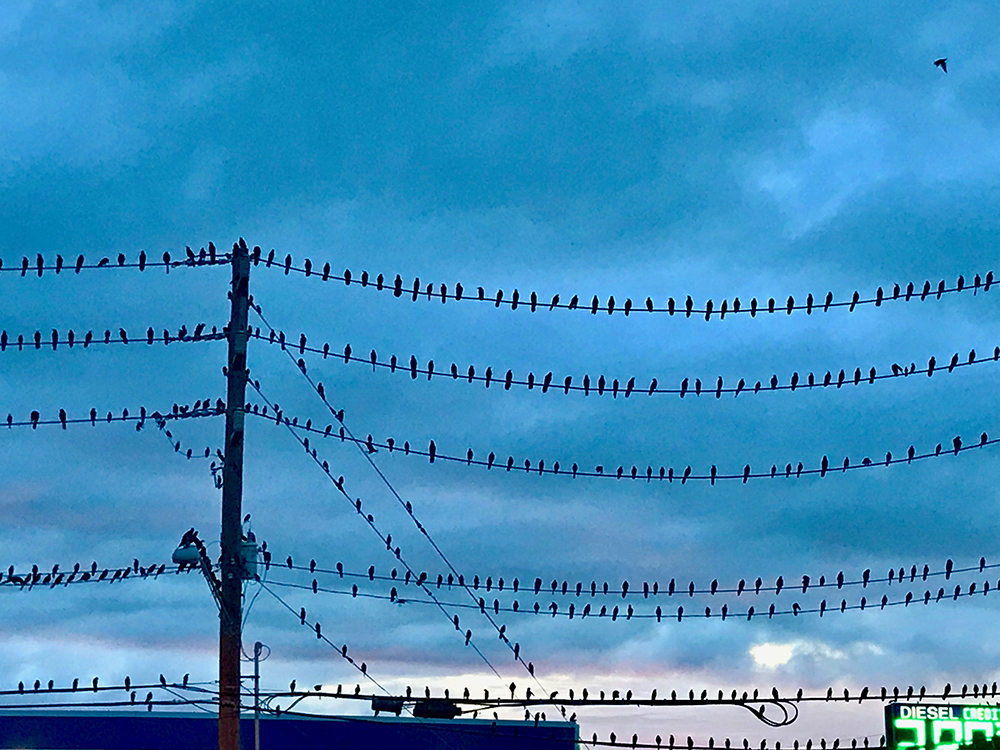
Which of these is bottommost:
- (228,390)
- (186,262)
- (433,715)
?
(433,715)

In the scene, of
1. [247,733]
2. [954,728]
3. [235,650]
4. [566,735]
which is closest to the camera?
[235,650]

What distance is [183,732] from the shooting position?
5584cm

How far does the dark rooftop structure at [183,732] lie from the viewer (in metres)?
55.6

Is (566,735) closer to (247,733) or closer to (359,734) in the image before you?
(359,734)

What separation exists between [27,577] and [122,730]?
3261 cm

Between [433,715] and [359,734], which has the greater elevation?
[359,734]

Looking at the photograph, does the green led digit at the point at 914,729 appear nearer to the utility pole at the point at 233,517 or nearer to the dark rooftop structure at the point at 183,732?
the utility pole at the point at 233,517

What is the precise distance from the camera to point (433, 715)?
1104 inches

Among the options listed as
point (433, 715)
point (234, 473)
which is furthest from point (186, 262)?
point (433, 715)

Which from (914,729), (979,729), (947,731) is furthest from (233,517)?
(979,729)

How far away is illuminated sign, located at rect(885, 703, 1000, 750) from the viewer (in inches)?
1416

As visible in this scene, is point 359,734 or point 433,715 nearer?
point 433,715

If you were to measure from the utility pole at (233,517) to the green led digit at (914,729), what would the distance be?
18500 mm

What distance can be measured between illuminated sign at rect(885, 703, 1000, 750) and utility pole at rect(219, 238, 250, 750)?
728 inches
